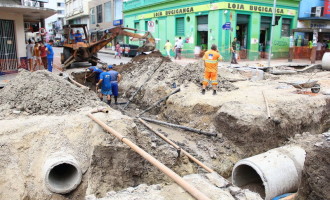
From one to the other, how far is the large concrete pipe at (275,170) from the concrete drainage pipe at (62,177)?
3.40m

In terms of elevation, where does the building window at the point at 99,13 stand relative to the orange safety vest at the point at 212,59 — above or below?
above

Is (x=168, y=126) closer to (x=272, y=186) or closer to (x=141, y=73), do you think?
(x=272, y=186)

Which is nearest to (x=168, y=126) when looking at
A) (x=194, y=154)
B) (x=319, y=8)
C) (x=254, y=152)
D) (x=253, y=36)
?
(x=194, y=154)

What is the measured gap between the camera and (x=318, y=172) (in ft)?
16.0

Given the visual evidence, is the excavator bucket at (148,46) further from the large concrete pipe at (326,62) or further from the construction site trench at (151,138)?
the large concrete pipe at (326,62)

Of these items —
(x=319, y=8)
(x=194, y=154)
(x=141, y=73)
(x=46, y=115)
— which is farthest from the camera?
(x=319, y=8)

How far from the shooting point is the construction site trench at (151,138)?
516 cm

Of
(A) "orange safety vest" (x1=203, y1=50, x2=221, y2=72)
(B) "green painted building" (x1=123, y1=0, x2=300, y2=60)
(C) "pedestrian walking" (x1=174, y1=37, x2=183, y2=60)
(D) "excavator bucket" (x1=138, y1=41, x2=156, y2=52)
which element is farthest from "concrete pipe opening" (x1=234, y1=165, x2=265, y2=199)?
(C) "pedestrian walking" (x1=174, y1=37, x2=183, y2=60)

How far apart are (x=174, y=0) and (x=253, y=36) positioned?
24.4ft

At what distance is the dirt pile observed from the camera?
4785 millimetres

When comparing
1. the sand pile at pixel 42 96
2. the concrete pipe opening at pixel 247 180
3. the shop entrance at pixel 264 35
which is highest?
the shop entrance at pixel 264 35

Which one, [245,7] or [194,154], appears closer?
[194,154]

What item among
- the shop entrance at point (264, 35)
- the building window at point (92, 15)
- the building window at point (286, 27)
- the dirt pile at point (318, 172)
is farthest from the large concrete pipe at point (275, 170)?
the building window at point (92, 15)

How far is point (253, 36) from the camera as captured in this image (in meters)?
23.3
